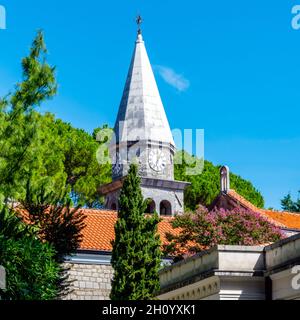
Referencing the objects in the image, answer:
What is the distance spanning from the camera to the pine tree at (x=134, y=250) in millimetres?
31784

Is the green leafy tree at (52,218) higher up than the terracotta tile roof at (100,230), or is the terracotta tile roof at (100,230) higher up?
the terracotta tile roof at (100,230)

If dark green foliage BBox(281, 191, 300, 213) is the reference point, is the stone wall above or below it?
below

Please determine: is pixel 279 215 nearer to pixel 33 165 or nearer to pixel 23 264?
pixel 33 165

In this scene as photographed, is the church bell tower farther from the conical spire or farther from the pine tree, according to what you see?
the pine tree

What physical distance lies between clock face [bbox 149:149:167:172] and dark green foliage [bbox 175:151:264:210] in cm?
769

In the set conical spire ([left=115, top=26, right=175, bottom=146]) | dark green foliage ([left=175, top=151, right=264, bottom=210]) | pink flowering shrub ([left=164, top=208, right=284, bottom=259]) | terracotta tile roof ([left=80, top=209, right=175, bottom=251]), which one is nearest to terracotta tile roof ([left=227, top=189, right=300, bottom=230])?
conical spire ([left=115, top=26, right=175, bottom=146])

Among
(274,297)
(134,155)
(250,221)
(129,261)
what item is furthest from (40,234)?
(134,155)

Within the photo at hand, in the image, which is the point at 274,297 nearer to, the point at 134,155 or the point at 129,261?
the point at 129,261

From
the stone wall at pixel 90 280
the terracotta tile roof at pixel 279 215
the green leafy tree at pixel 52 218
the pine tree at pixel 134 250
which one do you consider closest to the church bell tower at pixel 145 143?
the terracotta tile roof at pixel 279 215

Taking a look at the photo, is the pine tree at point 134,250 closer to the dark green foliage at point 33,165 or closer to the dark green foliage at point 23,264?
the dark green foliage at point 33,165

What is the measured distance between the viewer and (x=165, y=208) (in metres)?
55.2

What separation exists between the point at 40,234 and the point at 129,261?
3.39 m

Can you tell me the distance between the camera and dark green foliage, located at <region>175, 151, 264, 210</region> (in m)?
64.6

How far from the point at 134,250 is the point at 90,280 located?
662 centimetres
